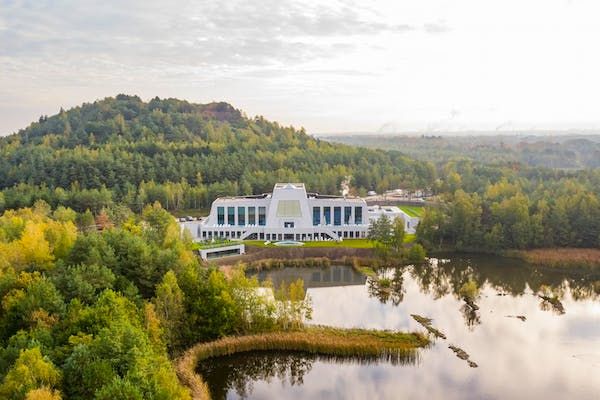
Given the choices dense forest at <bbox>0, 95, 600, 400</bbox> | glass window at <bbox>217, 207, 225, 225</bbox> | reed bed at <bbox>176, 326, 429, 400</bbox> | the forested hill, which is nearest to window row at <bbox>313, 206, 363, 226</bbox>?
dense forest at <bbox>0, 95, 600, 400</bbox>

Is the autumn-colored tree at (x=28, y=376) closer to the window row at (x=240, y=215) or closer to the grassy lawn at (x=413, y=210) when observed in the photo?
the window row at (x=240, y=215)

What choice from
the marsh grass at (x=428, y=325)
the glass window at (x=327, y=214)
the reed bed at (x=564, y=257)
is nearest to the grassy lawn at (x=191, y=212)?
the glass window at (x=327, y=214)

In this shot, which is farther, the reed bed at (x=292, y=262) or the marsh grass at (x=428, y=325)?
the reed bed at (x=292, y=262)

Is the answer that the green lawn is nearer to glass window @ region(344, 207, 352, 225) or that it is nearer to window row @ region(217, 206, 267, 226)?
glass window @ region(344, 207, 352, 225)

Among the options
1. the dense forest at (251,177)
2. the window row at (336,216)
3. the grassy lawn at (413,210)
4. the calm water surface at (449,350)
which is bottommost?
the calm water surface at (449,350)

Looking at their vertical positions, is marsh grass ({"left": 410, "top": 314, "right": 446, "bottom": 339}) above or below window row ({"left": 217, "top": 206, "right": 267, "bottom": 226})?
below

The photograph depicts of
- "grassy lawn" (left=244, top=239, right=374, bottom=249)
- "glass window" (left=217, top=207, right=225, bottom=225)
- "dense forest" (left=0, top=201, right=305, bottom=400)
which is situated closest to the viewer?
"dense forest" (left=0, top=201, right=305, bottom=400)
